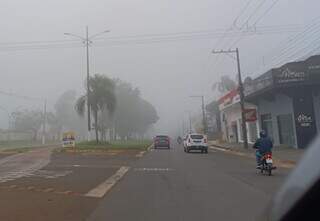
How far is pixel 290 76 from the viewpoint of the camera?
36156 mm

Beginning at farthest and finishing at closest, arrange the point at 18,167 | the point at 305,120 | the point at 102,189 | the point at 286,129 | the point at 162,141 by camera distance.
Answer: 1. the point at 162,141
2. the point at 286,129
3. the point at 305,120
4. the point at 18,167
5. the point at 102,189

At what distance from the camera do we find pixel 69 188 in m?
14.7

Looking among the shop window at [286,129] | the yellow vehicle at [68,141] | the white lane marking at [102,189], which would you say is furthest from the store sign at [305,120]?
the white lane marking at [102,189]

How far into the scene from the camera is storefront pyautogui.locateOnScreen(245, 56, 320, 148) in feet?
117

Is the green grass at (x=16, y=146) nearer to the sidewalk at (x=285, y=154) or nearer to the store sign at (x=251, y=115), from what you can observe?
the store sign at (x=251, y=115)

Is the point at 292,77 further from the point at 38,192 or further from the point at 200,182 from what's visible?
the point at 38,192

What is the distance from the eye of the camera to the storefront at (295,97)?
117 ft

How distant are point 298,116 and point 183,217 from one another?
98.5ft

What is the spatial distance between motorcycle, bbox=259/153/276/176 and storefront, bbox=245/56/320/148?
17572mm

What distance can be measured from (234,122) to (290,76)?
3113 cm

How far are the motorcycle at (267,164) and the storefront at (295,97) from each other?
17.6 meters

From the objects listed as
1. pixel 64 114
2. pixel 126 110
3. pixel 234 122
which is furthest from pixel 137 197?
pixel 64 114

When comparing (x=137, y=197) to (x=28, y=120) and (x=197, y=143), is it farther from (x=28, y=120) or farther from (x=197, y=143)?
(x=28, y=120)

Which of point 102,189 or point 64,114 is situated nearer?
point 102,189
